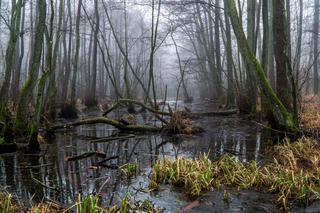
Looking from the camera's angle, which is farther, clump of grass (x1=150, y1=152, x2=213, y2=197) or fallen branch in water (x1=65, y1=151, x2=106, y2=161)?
fallen branch in water (x1=65, y1=151, x2=106, y2=161)

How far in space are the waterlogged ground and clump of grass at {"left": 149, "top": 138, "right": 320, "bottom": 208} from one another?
17 cm

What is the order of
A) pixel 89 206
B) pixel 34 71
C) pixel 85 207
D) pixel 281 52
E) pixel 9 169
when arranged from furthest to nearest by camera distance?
pixel 281 52
pixel 34 71
pixel 9 169
pixel 89 206
pixel 85 207

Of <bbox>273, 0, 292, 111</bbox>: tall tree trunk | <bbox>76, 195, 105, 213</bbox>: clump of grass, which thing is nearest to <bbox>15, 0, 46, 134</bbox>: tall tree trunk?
<bbox>76, 195, 105, 213</bbox>: clump of grass

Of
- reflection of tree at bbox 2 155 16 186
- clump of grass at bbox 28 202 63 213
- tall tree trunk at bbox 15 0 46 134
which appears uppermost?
tall tree trunk at bbox 15 0 46 134

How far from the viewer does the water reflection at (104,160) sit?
4.93m

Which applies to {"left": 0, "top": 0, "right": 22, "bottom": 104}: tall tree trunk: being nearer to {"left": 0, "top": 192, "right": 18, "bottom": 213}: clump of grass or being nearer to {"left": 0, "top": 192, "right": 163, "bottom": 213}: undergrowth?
{"left": 0, "top": 192, "right": 18, "bottom": 213}: clump of grass

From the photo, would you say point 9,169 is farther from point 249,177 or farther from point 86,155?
point 249,177

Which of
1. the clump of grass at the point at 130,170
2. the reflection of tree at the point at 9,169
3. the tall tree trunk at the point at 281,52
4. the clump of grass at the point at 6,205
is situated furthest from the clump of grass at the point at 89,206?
the tall tree trunk at the point at 281,52

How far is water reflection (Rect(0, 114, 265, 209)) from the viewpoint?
4930 millimetres

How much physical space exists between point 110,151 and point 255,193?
4222 millimetres

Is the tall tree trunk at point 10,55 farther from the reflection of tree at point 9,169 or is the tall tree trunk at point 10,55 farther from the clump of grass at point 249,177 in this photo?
the clump of grass at point 249,177

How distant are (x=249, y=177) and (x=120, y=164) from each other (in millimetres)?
2667

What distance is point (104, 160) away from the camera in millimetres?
6574

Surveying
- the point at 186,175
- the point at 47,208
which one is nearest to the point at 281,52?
the point at 186,175
